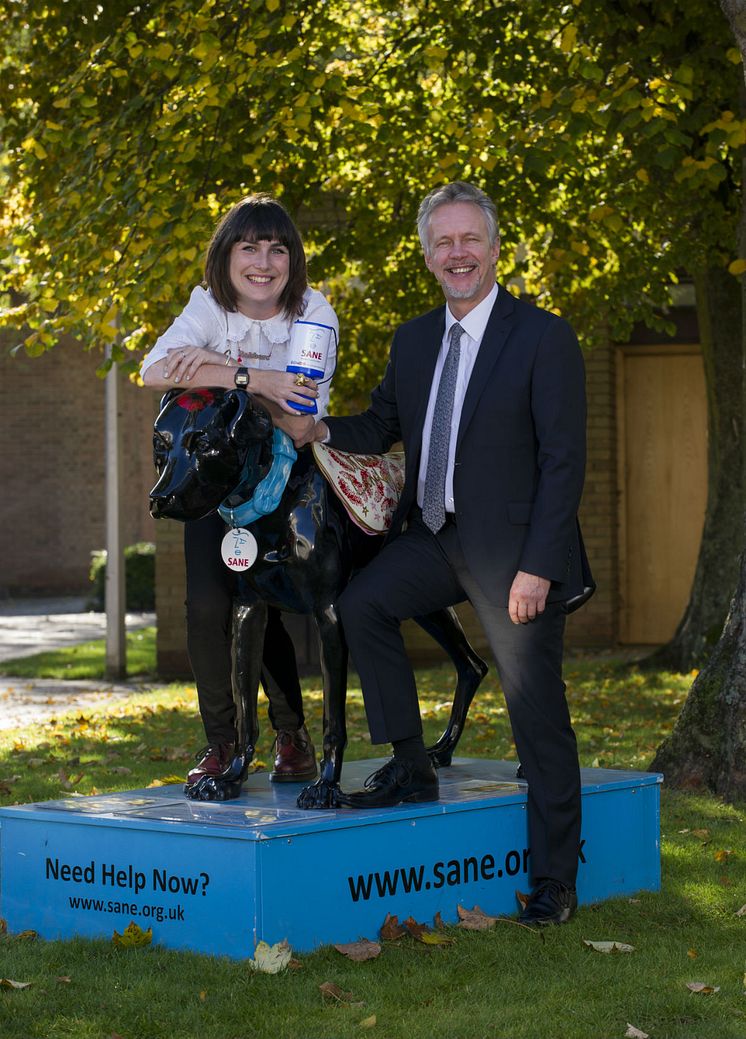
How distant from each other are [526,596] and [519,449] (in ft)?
1.48

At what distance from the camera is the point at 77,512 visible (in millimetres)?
27688

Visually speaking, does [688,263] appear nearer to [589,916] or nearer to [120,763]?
[120,763]

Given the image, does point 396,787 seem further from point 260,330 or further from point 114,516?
point 114,516

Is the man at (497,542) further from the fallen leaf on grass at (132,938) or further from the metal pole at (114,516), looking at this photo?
the metal pole at (114,516)

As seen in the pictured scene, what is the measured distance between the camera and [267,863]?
4.07 metres

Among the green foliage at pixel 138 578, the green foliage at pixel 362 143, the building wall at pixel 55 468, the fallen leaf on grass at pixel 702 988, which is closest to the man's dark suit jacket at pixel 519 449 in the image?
the fallen leaf on grass at pixel 702 988

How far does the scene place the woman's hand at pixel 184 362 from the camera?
4.51 m

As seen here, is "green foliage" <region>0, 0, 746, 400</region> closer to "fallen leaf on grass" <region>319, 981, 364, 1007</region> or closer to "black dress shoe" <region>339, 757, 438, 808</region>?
"black dress shoe" <region>339, 757, 438, 808</region>

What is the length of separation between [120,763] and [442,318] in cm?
411

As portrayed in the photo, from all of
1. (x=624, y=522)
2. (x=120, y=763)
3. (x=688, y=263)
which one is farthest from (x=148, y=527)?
(x=120, y=763)

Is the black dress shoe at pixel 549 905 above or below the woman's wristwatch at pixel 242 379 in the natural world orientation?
below

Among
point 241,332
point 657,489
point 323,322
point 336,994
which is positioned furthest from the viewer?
point 657,489

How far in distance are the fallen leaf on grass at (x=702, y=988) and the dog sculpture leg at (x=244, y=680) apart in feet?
4.83

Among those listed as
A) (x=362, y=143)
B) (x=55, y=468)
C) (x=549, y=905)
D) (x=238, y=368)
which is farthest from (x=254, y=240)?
(x=55, y=468)
